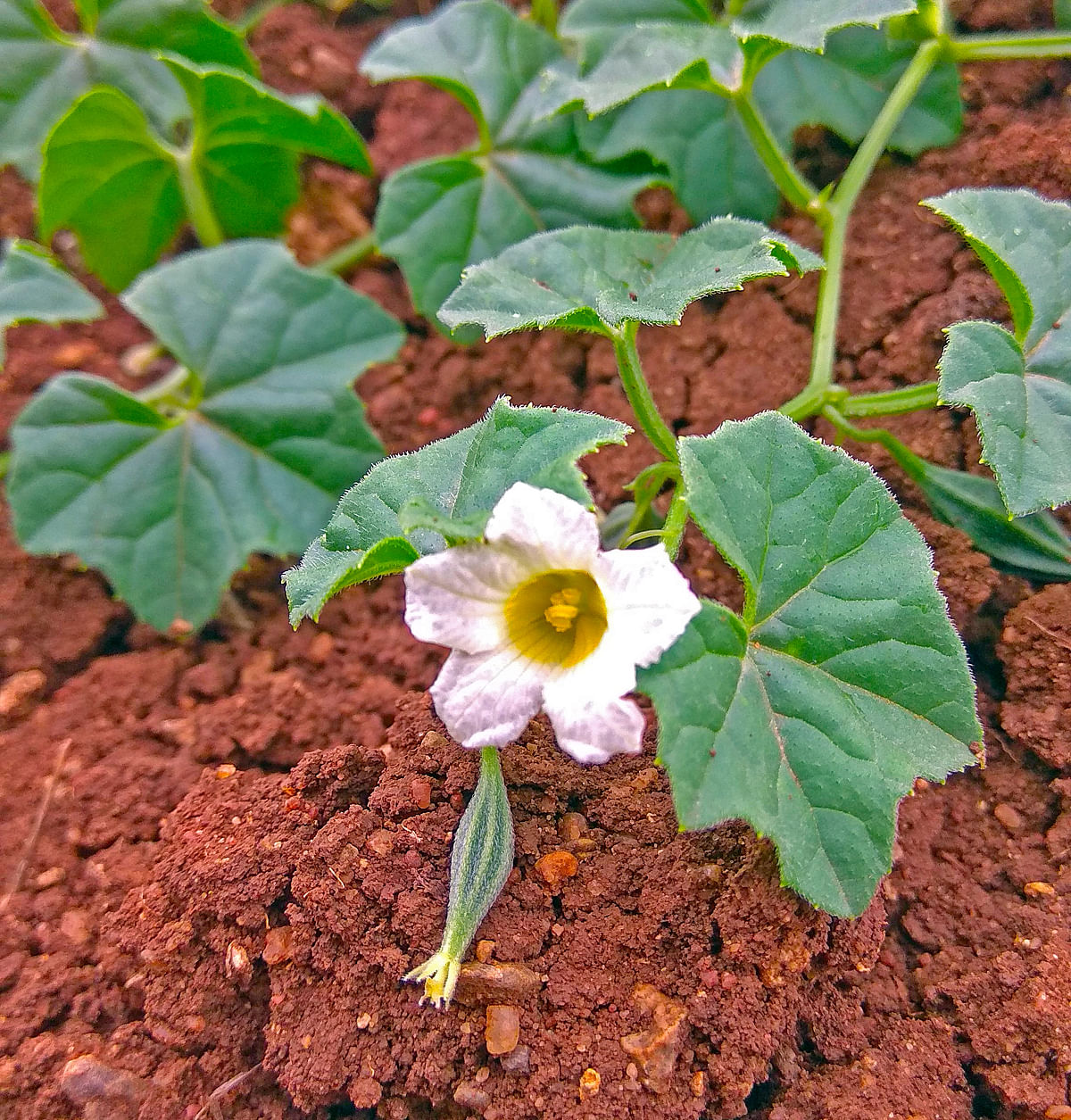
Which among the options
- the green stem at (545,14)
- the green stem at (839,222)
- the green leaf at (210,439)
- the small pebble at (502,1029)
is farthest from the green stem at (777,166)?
the small pebble at (502,1029)

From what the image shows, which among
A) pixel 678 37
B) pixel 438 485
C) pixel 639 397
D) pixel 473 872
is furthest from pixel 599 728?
pixel 678 37

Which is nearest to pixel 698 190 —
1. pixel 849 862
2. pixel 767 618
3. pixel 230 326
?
pixel 230 326

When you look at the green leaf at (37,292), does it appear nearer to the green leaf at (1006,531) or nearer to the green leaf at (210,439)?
the green leaf at (210,439)

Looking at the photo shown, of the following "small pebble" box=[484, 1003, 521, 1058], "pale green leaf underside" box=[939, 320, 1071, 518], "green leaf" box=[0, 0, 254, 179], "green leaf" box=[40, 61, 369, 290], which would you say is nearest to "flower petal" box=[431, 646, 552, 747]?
"small pebble" box=[484, 1003, 521, 1058]

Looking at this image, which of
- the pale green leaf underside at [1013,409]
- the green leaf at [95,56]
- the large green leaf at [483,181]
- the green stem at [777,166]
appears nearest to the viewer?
the pale green leaf underside at [1013,409]

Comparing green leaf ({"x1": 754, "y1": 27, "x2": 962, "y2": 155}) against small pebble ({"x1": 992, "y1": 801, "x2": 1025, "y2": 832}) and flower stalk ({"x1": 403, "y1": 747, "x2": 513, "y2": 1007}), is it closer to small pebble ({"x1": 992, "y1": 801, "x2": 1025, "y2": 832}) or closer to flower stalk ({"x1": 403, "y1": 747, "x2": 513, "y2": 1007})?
small pebble ({"x1": 992, "y1": 801, "x2": 1025, "y2": 832})
